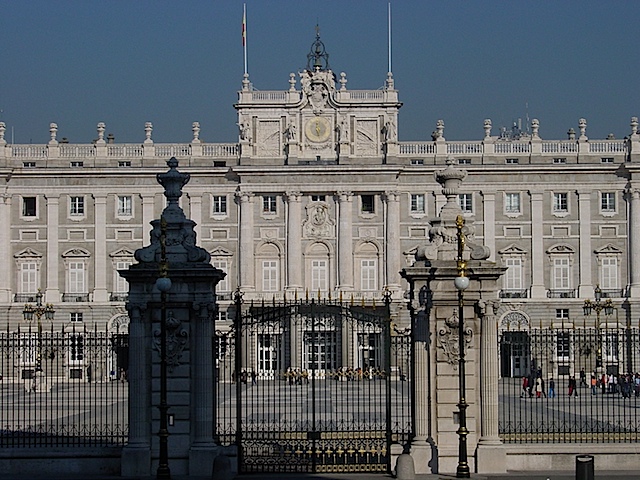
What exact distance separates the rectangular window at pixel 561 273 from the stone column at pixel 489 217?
396 centimetres

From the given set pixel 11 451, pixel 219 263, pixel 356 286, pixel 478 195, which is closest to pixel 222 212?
pixel 219 263

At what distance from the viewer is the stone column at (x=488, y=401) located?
25.7 metres

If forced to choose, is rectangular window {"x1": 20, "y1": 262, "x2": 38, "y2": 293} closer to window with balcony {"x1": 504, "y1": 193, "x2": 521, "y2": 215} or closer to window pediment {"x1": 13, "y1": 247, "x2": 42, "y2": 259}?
window pediment {"x1": 13, "y1": 247, "x2": 42, "y2": 259}

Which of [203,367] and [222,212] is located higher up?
[222,212]

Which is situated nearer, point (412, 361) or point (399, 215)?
point (412, 361)

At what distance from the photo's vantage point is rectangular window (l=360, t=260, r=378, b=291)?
76894 mm

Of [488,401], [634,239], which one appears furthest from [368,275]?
[488,401]

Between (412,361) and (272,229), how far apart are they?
5150cm

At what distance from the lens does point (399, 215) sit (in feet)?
254

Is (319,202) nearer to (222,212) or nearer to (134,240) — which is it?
(222,212)

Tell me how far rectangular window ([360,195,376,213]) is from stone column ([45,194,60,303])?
719 inches

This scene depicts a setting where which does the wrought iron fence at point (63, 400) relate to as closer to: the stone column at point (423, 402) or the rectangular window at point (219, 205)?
the stone column at point (423, 402)

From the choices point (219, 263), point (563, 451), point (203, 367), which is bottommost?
point (563, 451)

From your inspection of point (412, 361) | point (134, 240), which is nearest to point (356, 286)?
point (134, 240)
